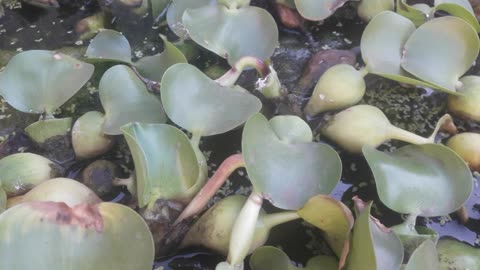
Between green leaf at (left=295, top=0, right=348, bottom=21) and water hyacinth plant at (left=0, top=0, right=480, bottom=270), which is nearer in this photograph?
water hyacinth plant at (left=0, top=0, right=480, bottom=270)

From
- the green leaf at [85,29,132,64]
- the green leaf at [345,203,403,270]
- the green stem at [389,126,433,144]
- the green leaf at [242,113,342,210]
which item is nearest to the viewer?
the green leaf at [345,203,403,270]

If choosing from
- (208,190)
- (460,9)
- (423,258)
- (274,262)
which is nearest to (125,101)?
(208,190)

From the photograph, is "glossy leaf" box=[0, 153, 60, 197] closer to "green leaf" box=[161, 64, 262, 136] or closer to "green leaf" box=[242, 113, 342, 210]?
"green leaf" box=[161, 64, 262, 136]

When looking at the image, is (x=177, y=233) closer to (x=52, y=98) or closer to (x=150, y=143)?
(x=150, y=143)

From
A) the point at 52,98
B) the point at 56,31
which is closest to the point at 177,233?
the point at 52,98

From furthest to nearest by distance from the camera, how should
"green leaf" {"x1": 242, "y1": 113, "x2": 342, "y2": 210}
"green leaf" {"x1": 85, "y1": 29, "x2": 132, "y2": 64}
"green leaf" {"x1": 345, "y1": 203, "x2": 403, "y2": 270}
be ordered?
"green leaf" {"x1": 85, "y1": 29, "x2": 132, "y2": 64} → "green leaf" {"x1": 242, "y1": 113, "x2": 342, "y2": 210} → "green leaf" {"x1": 345, "y1": 203, "x2": 403, "y2": 270}

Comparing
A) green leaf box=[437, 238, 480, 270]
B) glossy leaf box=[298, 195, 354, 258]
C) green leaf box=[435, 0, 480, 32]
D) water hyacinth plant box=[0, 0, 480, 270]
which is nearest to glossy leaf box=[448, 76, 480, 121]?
water hyacinth plant box=[0, 0, 480, 270]
